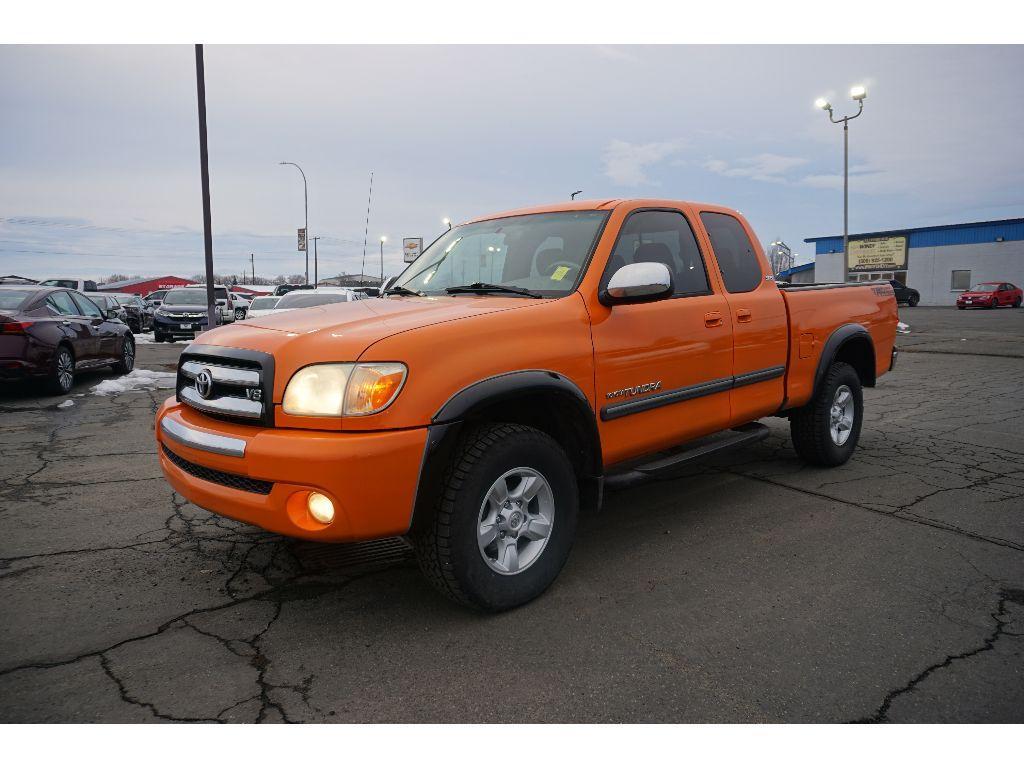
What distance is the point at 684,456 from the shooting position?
4.06 metres

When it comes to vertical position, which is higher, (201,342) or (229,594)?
(201,342)

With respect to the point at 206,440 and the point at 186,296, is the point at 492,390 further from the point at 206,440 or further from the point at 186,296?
the point at 186,296

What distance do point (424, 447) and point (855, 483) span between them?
3.64 meters

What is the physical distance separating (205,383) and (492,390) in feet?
4.24

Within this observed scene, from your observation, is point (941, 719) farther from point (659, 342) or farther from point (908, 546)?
point (659, 342)

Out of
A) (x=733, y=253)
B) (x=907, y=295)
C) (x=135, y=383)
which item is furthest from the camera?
(x=907, y=295)

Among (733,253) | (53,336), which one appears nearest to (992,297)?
(733,253)

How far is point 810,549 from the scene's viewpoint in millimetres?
3818

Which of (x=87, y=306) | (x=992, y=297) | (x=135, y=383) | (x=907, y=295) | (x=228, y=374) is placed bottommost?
(x=135, y=383)

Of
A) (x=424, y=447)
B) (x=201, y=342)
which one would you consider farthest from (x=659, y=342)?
(x=201, y=342)

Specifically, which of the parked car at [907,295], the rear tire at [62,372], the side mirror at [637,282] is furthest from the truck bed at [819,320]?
the parked car at [907,295]

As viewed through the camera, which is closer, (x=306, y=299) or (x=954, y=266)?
(x=306, y=299)

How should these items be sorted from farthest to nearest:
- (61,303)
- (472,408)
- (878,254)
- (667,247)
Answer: (878,254) < (61,303) < (667,247) < (472,408)

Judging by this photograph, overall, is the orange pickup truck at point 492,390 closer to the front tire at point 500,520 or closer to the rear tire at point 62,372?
the front tire at point 500,520
